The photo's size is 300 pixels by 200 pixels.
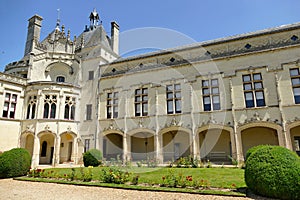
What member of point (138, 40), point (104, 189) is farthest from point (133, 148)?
point (104, 189)

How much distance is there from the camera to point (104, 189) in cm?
775

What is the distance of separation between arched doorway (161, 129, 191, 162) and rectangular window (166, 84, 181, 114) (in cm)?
199

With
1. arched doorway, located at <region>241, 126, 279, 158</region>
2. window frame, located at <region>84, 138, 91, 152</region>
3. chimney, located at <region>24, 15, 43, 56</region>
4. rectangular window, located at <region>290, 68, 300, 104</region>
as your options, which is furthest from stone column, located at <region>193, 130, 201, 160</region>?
chimney, located at <region>24, 15, 43, 56</region>

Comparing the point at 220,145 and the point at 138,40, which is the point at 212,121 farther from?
the point at 138,40

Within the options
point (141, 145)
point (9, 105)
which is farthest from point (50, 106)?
point (141, 145)

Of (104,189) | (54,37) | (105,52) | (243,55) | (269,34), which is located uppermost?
(54,37)

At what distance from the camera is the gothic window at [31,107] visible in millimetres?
18016

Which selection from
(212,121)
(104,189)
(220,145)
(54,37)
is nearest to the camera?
(104,189)

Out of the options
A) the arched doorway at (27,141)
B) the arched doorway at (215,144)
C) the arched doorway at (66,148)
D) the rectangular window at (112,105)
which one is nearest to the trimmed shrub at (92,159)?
the rectangular window at (112,105)

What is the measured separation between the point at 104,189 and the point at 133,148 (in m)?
11.5

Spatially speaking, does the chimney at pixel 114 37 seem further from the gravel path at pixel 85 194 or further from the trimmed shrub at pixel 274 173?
the trimmed shrub at pixel 274 173

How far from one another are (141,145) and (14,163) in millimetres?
10256

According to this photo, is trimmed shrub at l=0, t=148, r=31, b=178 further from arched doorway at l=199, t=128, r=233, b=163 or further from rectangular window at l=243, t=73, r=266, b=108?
rectangular window at l=243, t=73, r=266, b=108

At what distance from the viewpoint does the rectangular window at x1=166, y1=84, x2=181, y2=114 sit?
16562 millimetres
